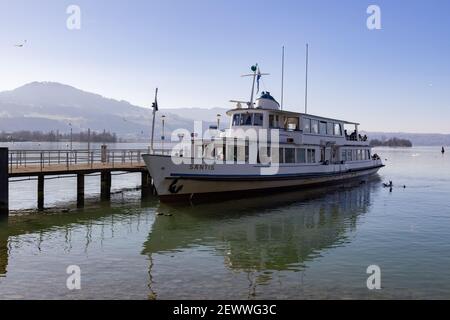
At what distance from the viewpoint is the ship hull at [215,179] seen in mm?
27234

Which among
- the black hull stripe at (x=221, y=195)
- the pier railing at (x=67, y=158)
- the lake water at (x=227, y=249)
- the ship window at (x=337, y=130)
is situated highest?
the ship window at (x=337, y=130)

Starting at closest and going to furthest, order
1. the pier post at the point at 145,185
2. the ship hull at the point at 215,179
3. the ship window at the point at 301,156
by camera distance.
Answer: the ship hull at the point at 215,179 < the pier post at the point at 145,185 < the ship window at the point at 301,156

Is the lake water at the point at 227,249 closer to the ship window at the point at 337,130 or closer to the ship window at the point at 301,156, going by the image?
the ship window at the point at 301,156

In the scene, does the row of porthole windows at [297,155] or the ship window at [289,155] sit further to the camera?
the ship window at [289,155]

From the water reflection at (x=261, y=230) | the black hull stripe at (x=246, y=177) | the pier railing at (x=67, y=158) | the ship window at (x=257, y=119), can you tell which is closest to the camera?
the water reflection at (x=261, y=230)

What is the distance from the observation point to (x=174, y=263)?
15.8 meters

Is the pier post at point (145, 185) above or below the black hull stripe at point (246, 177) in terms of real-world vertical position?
below

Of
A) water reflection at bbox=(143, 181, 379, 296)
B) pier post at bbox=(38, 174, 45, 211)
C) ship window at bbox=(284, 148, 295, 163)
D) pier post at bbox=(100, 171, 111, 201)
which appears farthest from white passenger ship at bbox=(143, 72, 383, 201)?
pier post at bbox=(38, 174, 45, 211)

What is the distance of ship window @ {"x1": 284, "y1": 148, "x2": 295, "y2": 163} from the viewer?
113 feet

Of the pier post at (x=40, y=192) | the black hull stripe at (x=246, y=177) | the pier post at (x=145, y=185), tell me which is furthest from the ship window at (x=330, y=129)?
the pier post at (x=40, y=192)

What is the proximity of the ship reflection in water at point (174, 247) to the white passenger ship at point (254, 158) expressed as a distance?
149 centimetres
